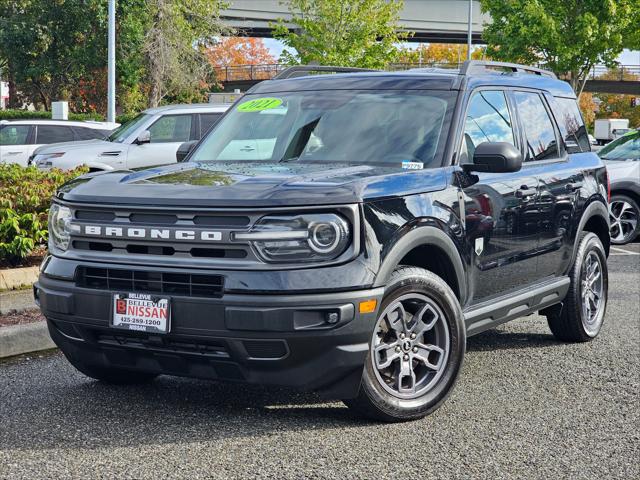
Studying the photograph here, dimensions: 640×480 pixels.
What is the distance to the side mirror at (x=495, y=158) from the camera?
5.36m

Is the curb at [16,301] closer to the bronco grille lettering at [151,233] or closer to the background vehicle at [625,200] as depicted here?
the bronco grille lettering at [151,233]

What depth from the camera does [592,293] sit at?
7.36m

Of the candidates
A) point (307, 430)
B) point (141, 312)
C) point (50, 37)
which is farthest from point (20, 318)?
point (50, 37)

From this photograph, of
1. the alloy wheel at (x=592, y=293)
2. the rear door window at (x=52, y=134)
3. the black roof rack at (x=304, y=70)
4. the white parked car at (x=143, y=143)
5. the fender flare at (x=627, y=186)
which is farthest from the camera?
the rear door window at (x=52, y=134)

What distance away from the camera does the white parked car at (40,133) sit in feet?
64.5

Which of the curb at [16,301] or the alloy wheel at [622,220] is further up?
the curb at [16,301]

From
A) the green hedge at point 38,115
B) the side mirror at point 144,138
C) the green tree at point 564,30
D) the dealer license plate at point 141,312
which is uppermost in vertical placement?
the green tree at point 564,30

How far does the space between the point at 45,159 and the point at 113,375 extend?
10.9 meters

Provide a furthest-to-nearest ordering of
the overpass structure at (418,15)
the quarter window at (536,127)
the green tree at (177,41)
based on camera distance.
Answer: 1. the overpass structure at (418,15)
2. the green tree at (177,41)
3. the quarter window at (536,127)

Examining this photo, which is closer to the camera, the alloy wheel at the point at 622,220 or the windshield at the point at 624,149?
the alloy wheel at the point at 622,220

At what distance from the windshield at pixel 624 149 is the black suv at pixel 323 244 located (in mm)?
9424

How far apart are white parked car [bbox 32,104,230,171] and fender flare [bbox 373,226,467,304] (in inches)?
433

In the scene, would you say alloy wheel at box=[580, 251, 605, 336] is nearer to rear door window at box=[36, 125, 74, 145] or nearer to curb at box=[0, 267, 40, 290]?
curb at box=[0, 267, 40, 290]

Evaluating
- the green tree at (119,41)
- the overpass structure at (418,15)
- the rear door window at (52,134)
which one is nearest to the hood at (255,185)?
the rear door window at (52,134)
